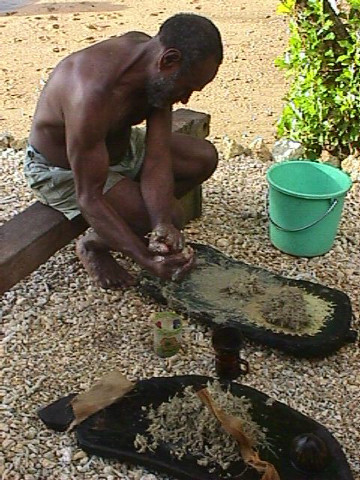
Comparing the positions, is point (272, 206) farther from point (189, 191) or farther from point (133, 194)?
point (133, 194)

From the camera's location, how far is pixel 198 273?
342 cm

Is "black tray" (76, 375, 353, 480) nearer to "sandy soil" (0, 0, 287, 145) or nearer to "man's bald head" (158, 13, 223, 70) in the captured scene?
"man's bald head" (158, 13, 223, 70)

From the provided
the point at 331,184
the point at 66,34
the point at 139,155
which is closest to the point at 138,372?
the point at 139,155

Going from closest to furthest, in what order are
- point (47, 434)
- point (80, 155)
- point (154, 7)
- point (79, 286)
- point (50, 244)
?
1. point (47, 434)
2. point (80, 155)
3. point (50, 244)
4. point (79, 286)
5. point (154, 7)

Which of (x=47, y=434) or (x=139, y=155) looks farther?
(x=139, y=155)

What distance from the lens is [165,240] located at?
119 inches

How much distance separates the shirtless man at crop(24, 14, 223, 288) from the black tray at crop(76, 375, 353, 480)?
51 centimetres

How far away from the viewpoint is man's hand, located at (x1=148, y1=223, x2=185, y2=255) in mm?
2984

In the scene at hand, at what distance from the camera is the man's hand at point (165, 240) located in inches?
117

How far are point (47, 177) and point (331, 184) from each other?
1.44m

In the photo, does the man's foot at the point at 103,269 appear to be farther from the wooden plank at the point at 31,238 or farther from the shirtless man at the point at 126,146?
the wooden plank at the point at 31,238

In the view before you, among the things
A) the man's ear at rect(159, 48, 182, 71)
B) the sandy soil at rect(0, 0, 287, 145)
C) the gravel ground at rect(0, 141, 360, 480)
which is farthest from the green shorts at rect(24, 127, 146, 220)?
the sandy soil at rect(0, 0, 287, 145)

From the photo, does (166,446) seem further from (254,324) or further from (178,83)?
(178,83)

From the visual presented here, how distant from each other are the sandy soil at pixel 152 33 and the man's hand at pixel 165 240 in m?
2.29
